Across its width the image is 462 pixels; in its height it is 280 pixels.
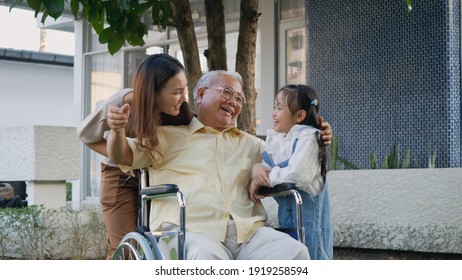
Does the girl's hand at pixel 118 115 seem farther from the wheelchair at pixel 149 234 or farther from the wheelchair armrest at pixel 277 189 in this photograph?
the wheelchair armrest at pixel 277 189

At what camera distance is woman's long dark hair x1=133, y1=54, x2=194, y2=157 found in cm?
313

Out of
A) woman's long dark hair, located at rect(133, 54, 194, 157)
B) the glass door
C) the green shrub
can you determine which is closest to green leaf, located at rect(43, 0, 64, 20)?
woman's long dark hair, located at rect(133, 54, 194, 157)

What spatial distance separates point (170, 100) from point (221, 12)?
2918 mm

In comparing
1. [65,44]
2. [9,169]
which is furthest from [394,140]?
[65,44]

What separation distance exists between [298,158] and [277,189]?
0.53 ft

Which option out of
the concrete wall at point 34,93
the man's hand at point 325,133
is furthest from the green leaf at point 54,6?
the concrete wall at point 34,93

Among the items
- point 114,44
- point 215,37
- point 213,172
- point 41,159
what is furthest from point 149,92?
point 41,159

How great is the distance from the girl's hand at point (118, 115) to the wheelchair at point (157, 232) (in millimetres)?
245

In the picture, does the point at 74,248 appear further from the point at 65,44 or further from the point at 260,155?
the point at 65,44

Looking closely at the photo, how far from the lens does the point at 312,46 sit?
8102 mm

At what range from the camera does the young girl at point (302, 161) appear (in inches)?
127

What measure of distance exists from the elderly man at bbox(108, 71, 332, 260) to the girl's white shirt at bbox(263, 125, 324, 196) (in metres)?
0.07

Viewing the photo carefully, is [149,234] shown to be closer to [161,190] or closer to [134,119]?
[161,190]

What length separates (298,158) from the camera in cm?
321
